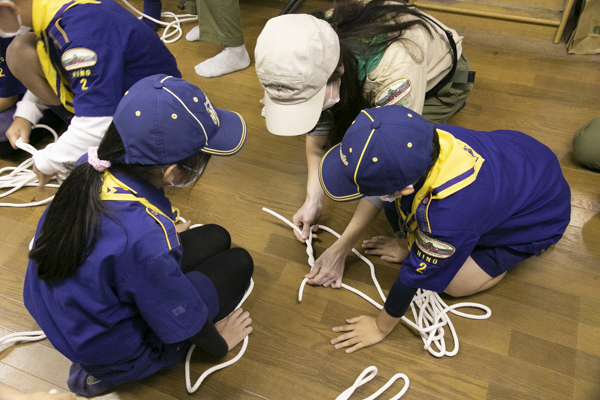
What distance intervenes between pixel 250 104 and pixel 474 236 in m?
1.15

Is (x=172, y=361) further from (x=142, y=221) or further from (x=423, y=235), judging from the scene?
(x=423, y=235)

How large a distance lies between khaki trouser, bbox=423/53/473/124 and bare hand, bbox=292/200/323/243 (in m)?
0.47

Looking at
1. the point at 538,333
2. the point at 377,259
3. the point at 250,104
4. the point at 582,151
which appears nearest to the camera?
the point at 538,333

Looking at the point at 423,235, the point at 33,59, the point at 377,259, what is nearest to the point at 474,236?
the point at 423,235

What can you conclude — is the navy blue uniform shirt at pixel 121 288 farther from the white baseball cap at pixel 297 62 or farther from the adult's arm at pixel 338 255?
the adult's arm at pixel 338 255

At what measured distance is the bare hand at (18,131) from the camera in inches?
60.4

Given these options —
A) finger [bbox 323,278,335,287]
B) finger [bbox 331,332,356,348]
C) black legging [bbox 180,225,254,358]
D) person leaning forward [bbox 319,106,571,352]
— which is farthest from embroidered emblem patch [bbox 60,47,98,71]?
finger [bbox 331,332,356,348]

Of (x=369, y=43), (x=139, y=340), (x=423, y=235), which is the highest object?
(x=369, y=43)

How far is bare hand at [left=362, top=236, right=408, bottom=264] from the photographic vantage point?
4.45 feet

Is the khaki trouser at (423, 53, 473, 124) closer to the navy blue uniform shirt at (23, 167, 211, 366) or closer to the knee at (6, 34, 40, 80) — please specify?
the navy blue uniform shirt at (23, 167, 211, 366)

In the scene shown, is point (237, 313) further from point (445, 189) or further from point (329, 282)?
point (445, 189)

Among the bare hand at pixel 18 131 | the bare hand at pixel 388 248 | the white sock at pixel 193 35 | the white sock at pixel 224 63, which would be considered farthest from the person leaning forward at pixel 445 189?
the white sock at pixel 193 35

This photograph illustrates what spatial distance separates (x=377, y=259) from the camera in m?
1.38

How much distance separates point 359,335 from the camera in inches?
A: 47.9
